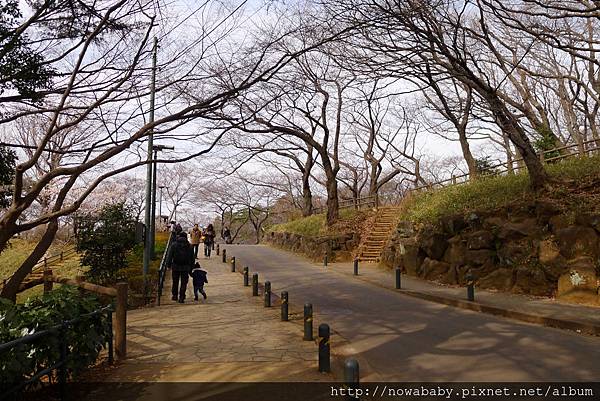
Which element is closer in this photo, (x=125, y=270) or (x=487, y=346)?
(x=487, y=346)

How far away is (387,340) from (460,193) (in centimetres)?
1120

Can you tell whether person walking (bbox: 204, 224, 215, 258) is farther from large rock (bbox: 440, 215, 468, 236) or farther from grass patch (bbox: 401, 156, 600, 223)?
large rock (bbox: 440, 215, 468, 236)


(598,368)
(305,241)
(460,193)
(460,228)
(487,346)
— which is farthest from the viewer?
(305,241)

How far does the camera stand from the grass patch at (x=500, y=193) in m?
13.3

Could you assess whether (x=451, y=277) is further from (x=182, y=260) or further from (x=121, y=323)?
(x=121, y=323)

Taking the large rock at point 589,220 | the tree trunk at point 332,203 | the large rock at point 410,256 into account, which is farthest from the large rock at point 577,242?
the tree trunk at point 332,203

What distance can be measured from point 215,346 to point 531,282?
28.7 ft

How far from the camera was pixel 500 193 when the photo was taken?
14844 millimetres

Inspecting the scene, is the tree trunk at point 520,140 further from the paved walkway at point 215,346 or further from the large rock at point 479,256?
the paved walkway at point 215,346

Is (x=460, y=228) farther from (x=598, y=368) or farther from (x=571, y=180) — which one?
(x=598, y=368)

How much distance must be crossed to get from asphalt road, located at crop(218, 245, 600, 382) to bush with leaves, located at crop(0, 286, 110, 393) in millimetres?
3554

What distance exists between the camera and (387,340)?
24.5 ft

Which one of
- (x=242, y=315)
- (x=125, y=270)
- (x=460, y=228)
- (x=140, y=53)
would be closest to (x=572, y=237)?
(x=460, y=228)

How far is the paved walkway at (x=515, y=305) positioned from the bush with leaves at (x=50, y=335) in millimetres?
8068
